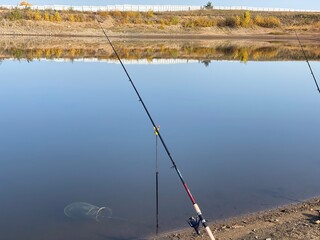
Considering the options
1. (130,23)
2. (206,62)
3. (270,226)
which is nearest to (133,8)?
(130,23)

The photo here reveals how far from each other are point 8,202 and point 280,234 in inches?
171

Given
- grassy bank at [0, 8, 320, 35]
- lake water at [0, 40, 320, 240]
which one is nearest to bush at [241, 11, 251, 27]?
grassy bank at [0, 8, 320, 35]

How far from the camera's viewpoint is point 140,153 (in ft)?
30.9

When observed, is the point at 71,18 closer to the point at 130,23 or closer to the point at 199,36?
the point at 130,23

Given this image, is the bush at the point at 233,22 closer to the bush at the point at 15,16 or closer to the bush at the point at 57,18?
the bush at the point at 57,18

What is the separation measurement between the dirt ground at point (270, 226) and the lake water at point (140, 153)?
361 millimetres

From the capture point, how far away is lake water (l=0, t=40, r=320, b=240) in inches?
268

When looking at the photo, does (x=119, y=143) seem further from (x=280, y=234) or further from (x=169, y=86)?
(x=169, y=86)

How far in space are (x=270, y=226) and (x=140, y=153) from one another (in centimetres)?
397

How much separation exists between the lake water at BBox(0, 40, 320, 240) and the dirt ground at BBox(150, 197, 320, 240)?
361mm

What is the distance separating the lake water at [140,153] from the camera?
22.3 ft

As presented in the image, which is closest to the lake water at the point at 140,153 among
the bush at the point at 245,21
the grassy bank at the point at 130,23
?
the grassy bank at the point at 130,23

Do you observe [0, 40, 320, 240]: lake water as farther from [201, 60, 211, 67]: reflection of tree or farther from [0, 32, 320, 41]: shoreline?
[0, 32, 320, 41]: shoreline

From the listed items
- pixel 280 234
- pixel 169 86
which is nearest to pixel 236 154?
pixel 280 234
